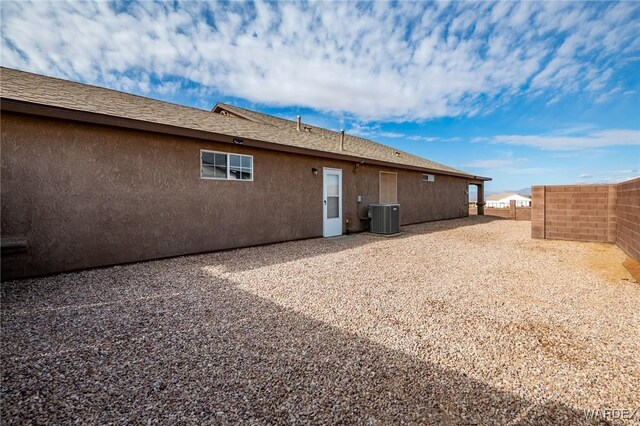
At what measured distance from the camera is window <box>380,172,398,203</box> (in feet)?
37.0

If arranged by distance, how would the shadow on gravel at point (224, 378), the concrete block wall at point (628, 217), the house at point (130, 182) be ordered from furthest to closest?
the concrete block wall at point (628, 217) → the house at point (130, 182) → the shadow on gravel at point (224, 378)

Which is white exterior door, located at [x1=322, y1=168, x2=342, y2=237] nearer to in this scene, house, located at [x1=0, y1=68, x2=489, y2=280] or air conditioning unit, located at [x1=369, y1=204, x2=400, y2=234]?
house, located at [x1=0, y1=68, x2=489, y2=280]

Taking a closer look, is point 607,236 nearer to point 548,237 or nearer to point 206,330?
point 548,237

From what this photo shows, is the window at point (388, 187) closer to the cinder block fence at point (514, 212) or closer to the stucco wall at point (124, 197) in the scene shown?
the stucco wall at point (124, 197)

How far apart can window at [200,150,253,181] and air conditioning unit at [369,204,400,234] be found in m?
4.72

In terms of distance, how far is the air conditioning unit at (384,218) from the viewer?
936cm

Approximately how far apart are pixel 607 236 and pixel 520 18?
262 inches

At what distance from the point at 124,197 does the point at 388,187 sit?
9.40 m

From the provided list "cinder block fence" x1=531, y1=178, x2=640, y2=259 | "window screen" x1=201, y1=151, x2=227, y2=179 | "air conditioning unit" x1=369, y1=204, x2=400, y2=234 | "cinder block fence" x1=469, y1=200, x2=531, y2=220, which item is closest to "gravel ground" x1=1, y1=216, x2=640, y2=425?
"window screen" x1=201, y1=151, x2=227, y2=179

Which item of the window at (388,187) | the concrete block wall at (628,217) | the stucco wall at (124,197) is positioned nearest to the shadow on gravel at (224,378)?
the stucco wall at (124,197)

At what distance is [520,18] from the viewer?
726cm

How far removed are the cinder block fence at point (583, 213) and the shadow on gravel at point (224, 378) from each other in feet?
24.8

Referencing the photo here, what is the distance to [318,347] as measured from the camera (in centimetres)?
247

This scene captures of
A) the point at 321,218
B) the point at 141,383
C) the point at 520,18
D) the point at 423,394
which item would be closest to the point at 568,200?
the point at 520,18
